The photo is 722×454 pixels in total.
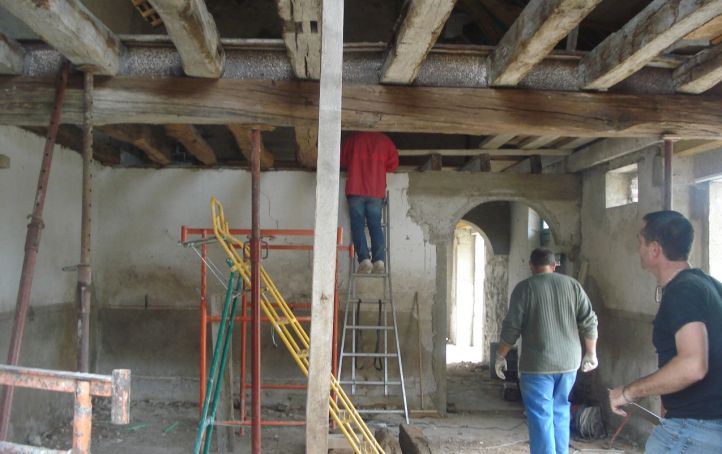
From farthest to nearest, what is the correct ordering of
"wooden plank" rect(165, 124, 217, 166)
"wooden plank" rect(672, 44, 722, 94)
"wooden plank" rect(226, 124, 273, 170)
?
"wooden plank" rect(165, 124, 217, 166)
"wooden plank" rect(226, 124, 273, 170)
"wooden plank" rect(672, 44, 722, 94)

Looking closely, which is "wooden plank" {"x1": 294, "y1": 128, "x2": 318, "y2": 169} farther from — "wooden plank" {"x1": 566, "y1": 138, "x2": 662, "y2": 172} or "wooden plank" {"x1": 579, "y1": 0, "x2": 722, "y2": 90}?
"wooden plank" {"x1": 566, "y1": 138, "x2": 662, "y2": 172}

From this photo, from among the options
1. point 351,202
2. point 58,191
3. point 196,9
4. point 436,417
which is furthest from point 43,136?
point 436,417

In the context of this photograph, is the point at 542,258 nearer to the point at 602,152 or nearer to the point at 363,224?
the point at 363,224

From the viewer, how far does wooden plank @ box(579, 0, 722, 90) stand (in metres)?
2.30

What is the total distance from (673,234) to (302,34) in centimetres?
177

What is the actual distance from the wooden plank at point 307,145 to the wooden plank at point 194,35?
1.11m

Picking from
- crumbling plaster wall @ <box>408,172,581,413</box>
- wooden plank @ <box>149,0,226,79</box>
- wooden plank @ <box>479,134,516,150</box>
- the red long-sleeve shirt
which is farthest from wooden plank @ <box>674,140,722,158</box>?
wooden plank @ <box>149,0,226,79</box>

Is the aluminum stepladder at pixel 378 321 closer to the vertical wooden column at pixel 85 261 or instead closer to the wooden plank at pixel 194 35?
the wooden plank at pixel 194 35

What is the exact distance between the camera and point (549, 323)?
12.7 ft

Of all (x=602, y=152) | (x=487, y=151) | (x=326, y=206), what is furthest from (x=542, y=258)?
(x=326, y=206)

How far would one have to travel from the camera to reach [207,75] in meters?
3.09

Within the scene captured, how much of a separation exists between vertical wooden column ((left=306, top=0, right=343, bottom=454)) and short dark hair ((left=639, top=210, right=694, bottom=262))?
141 cm

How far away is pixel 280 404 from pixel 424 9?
4955 mm

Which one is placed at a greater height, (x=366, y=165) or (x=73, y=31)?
(x=73, y=31)
